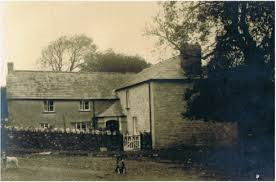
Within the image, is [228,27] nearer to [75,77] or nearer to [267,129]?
[267,129]

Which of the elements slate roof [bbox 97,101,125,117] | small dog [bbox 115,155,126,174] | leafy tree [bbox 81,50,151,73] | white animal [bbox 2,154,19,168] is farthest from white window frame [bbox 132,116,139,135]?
leafy tree [bbox 81,50,151,73]

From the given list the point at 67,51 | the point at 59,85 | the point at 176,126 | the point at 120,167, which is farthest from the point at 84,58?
the point at 120,167

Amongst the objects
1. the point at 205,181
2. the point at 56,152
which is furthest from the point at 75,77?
the point at 205,181

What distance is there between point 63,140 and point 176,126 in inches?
264

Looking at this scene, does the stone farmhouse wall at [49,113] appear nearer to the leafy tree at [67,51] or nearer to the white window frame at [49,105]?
the white window frame at [49,105]

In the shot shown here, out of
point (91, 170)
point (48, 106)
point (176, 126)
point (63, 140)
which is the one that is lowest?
point (91, 170)

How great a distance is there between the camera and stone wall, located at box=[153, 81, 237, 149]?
84.6ft

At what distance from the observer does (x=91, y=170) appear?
16.1m

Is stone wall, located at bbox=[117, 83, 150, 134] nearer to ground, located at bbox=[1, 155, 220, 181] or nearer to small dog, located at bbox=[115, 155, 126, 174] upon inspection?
ground, located at bbox=[1, 155, 220, 181]

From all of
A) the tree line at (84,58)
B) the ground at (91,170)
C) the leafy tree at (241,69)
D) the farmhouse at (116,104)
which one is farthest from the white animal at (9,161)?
the tree line at (84,58)

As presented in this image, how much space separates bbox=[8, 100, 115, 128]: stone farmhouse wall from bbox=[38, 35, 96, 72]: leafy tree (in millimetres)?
16081

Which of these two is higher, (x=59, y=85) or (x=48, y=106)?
(x=59, y=85)

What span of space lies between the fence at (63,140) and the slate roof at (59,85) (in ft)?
30.0

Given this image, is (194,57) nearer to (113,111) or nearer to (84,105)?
(113,111)
